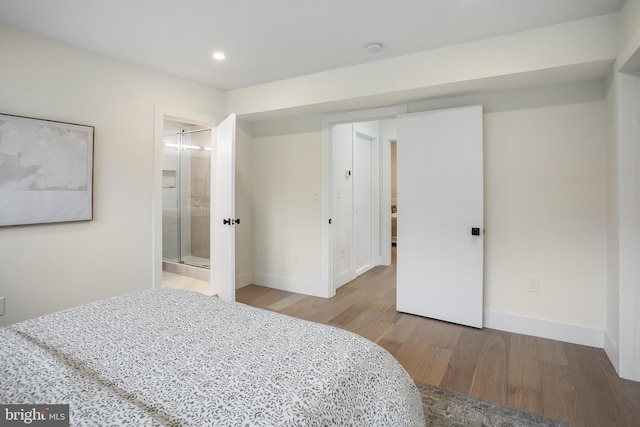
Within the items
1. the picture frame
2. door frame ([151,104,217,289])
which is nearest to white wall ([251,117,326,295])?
door frame ([151,104,217,289])

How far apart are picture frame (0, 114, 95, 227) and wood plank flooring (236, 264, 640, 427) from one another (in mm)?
2026

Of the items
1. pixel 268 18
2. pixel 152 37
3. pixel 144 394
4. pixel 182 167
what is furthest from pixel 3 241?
pixel 182 167

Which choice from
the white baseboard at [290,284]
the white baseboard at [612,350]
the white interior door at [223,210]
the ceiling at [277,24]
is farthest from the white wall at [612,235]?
the white interior door at [223,210]

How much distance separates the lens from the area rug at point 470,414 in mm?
1741

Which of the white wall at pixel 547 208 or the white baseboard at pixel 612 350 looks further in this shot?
the white wall at pixel 547 208

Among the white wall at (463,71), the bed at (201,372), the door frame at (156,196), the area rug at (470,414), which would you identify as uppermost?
the white wall at (463,71)

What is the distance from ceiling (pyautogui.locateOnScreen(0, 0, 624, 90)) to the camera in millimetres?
2148

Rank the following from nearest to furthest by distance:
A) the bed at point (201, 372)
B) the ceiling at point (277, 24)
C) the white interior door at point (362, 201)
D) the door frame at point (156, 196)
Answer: the bed at point (201, 372), the ceiling at point (277, 24), the door frame at point (156, 196), the white interior door at point (362, 201)

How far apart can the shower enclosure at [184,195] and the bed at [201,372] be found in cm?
349

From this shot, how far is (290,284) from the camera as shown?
420 cm

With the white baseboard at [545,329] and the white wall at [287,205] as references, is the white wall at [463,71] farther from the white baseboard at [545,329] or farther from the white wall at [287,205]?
the white baseboard at [545,329]

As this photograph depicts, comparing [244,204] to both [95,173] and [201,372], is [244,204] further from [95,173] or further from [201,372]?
[201,372]

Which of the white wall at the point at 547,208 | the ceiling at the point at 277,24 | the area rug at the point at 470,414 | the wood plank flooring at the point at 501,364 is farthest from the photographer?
the white wall at the point at 547,208

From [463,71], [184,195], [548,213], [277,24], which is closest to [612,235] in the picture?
[548,213]
